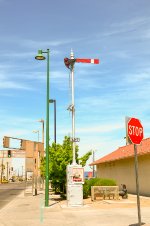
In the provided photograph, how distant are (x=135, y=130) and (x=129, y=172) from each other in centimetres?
2317

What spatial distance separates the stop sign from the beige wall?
705 inches

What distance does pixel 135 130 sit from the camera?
972 centimetres

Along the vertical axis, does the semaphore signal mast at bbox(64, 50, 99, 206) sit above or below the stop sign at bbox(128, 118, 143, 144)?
below

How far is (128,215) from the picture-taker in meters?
15.2

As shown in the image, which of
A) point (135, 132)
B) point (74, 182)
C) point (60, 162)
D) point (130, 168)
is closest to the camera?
point (135, 132)

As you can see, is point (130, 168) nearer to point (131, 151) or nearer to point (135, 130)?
point (131, 151)

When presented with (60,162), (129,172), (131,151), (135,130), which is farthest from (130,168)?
(135,130)

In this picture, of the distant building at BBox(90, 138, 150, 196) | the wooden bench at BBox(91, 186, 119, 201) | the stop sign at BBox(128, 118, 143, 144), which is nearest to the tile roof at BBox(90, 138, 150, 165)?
the distant building at BBox(90, 138, 150, 196)

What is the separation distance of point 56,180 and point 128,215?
10004 mm

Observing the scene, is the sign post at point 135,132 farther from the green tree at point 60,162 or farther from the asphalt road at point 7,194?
the green tree at point 60,162

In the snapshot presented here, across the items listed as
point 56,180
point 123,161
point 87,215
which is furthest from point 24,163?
point 87,215

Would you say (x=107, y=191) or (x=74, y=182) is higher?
(x=74, y=182)

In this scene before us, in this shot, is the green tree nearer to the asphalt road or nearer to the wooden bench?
the wooden bench

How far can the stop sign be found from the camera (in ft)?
31.1
